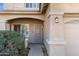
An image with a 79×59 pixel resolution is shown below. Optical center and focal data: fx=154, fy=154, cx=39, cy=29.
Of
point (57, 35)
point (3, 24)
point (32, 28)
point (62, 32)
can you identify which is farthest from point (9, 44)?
point (32, 28)

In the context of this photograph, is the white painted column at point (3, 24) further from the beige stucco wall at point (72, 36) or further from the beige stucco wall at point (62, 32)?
the beige stucco wall at point (72, 36)

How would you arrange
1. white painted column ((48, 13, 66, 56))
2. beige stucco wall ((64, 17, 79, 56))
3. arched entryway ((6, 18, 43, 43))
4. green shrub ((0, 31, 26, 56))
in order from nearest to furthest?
green shrub ((0, 31, 26, 56)) → white painted column ((48, 13, 66, 56)) → beige stucco wall ((64, 17, 79, 56)) → arched entryway ((6, 18, 43, 43))

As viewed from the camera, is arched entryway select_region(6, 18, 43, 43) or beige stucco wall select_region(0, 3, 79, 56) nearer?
beige stucco wall select_region(0, 3, 79, 56)

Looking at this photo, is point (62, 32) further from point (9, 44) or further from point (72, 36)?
point (9, 44)

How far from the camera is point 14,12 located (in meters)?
16.2

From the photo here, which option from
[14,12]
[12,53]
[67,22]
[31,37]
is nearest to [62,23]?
[67,22]

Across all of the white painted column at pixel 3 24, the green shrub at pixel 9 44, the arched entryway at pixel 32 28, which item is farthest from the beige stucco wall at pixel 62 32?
the arched entryway at pixel 32 28

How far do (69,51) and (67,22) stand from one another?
1744 mm

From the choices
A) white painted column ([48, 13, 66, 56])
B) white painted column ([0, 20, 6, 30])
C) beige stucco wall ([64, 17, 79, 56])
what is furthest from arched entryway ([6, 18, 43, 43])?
white painted column ([48, 13, 66, 56])

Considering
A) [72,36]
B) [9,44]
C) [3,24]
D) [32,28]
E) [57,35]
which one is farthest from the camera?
[32,28]

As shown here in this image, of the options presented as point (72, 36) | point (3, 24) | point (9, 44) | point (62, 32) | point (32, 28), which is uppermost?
point (3, 24)

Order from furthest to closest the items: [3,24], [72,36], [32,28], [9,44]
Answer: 1. [32,28]
2. [3,24]
3. [72,36]
4. [9,44]

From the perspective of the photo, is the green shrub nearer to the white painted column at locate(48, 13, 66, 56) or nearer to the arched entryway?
the white painted column at locate(48, 13, 66, 56)

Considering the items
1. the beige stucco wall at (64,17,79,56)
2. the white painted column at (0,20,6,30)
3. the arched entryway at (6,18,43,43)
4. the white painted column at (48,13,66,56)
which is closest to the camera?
the white painted column at (48,13,66,56)
